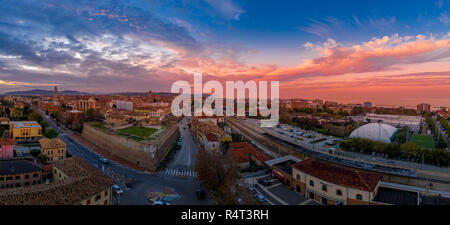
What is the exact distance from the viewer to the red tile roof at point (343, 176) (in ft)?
18.6

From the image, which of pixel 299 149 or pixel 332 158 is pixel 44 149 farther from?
pixel 332 158

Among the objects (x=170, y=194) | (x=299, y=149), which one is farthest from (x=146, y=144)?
(x=299, y=149)

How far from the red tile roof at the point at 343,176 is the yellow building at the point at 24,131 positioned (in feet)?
50.1

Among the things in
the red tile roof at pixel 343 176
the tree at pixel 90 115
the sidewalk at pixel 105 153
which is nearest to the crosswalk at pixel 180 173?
the sidewalk at pixel 105 153

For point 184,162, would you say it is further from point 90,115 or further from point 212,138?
point 90,115

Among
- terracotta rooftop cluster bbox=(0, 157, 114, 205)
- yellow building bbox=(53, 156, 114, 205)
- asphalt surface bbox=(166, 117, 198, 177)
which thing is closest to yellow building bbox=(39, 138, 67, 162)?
yellow building bbox=(53, 156, 114, 205)

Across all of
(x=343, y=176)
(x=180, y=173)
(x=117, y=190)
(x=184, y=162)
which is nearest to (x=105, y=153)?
A: (x=184, y=162)

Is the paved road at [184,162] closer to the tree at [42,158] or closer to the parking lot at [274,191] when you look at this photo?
the parking lot at [274,191]

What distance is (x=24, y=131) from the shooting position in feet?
44.4

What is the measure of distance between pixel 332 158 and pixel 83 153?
1180 centimetres

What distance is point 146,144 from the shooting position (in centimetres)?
948

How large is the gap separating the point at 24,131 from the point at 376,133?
21090 mm

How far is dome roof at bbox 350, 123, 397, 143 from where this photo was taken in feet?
44.0

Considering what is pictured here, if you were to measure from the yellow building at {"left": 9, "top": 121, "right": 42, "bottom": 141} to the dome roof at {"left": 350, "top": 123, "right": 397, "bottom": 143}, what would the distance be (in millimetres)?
19517
